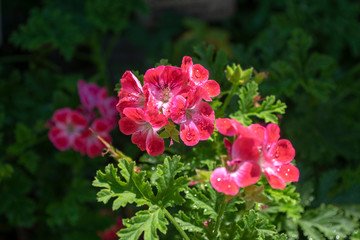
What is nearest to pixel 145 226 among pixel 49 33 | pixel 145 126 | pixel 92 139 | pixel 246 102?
pixel 145 126

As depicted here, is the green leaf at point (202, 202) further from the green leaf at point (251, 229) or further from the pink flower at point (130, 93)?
the pink flower at point (130, 93)

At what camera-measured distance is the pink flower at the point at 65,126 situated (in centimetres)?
191

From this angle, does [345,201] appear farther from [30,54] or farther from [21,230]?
[30,54]

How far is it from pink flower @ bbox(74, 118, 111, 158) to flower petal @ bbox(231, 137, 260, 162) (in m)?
0.93

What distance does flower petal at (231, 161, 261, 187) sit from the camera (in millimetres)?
A: 1037

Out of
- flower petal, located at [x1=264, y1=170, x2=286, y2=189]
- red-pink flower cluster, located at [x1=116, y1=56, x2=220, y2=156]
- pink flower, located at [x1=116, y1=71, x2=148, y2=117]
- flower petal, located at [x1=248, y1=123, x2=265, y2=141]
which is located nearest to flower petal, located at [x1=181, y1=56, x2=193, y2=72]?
red-pink flower cluster, located at [x1=116, y1=56, x2=220, y2=156]

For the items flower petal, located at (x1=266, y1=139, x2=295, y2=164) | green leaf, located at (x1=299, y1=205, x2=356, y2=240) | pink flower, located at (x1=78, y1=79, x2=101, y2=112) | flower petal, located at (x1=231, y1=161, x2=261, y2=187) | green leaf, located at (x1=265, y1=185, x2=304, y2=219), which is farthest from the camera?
pink flower, located at (x1=78, y1=79, x2=101, y2=112)

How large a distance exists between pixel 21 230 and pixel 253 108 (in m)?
1.38

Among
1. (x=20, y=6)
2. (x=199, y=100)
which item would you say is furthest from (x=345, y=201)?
(x=20, y=6)

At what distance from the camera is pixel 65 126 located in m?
1.91

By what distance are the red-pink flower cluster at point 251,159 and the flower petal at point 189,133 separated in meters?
0.10

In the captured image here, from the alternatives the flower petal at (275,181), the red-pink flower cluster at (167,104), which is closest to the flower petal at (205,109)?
the red-pink flower cluster at (167,104)

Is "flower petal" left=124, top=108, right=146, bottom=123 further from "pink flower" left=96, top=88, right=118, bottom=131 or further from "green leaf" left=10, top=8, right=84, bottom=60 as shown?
"green leaf" left=10, top=8, right=84, bottom=60

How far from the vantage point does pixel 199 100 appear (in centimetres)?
118
